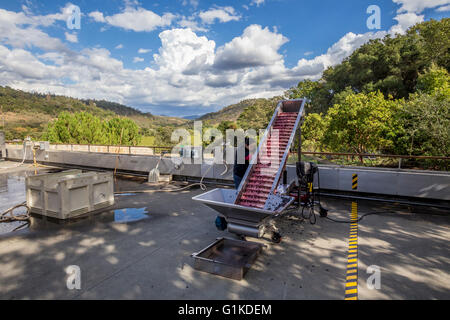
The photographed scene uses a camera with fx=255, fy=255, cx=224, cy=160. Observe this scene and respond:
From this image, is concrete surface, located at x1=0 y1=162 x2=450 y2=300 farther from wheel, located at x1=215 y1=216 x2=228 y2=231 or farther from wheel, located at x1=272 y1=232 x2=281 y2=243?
wheel, located at x1=215 y1=216 x2=228 y2=231

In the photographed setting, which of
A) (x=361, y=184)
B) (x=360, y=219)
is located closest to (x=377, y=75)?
(x=361, y=184)

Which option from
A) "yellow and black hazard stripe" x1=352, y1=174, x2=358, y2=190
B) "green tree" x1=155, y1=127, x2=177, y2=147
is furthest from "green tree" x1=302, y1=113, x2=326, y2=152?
"green tree" x1=155, y1=127, x2=177, y2=147

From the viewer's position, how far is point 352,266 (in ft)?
14.9

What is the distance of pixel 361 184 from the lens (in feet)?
29.4

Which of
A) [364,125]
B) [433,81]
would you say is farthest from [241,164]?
[433,81]

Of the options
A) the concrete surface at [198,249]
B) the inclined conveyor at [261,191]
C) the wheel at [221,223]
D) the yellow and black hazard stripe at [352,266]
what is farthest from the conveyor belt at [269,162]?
the yellow and black hazard stripe at [352,266]

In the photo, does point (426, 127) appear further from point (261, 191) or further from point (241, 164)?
point (261, 191)

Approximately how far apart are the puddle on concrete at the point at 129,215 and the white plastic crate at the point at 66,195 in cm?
81

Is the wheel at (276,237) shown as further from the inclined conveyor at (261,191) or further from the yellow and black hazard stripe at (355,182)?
the yellow and black hazard stripe at (355,182)

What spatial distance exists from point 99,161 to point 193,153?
266 inches

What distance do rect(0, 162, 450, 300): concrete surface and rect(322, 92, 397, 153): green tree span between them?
10.4 meters

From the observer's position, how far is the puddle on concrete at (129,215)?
7.04 m

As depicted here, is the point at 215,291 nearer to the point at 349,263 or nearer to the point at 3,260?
the point at 349,263

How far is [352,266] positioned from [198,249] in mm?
2913
